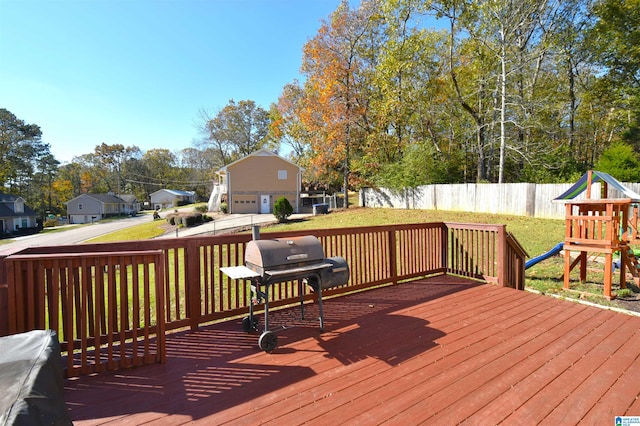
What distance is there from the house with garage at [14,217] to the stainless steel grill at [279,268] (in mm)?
39645

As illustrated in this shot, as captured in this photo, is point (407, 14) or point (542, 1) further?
point (407, 14)

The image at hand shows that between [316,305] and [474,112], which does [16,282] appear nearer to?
[316,305]

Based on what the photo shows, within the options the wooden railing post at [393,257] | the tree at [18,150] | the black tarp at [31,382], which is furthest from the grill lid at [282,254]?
the tree at [18,150]

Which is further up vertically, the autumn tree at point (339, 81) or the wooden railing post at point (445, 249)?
the autumn tree at point (339, 81)

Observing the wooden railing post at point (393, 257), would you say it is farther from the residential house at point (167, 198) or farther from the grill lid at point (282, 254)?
the residential house at point (167, 198)

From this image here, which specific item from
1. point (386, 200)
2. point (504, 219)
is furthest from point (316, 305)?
point (386, 200)

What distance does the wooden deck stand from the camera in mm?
1853

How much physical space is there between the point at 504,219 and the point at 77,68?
54.1ft

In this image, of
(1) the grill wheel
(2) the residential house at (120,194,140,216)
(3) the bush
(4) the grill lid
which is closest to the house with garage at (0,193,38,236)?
(2) the residential house at (120,194,140,216)

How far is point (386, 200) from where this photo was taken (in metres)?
19.5

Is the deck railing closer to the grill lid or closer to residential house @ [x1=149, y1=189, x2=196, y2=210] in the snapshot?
the grill lid

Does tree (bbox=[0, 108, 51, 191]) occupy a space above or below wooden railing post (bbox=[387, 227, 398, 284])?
above

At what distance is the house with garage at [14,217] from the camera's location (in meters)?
30.3

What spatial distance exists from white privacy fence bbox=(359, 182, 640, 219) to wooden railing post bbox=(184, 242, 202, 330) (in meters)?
12.4
